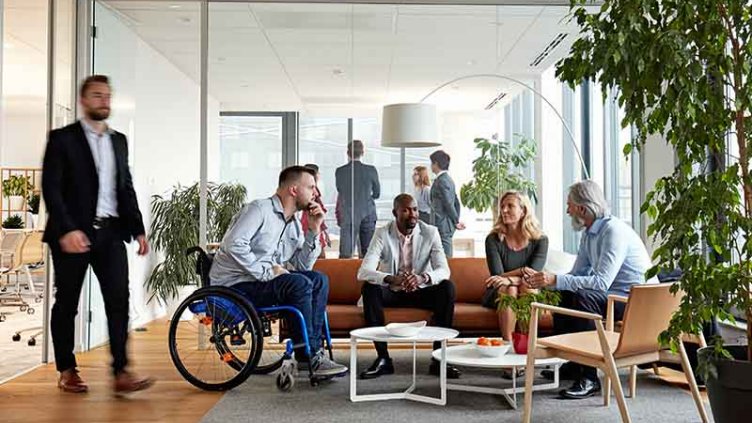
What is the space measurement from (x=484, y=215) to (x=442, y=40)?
1.41 meters

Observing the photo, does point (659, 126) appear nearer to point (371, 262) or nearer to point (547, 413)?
point (547, 413)

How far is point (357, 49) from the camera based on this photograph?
5.95 metres

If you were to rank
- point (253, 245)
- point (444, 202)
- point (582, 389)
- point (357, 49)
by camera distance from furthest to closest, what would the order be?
point (357, 49) < point (444, 202) < point (253, 245) < point (582, 389)

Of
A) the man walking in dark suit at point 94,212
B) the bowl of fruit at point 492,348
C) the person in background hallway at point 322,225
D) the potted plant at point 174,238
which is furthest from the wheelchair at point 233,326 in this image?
the potted plant at point 174,238

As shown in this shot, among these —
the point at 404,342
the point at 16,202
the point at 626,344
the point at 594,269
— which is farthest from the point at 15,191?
the point at 626,344

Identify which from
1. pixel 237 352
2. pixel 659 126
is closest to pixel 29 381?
pixel 237 352

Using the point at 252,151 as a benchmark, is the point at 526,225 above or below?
below

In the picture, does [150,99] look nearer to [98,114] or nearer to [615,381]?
[98,114]

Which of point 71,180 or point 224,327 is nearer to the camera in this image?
point 71,180

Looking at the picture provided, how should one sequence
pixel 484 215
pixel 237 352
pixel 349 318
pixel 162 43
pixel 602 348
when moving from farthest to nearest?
pixel 162 43 → pixel 484 215 → pixel 237 352 → pixel 349 318 → pixel 602 348

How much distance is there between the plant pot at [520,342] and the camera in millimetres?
3877

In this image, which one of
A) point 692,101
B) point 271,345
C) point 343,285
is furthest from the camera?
point 271,345

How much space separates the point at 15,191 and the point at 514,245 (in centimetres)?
985

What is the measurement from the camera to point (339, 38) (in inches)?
232
